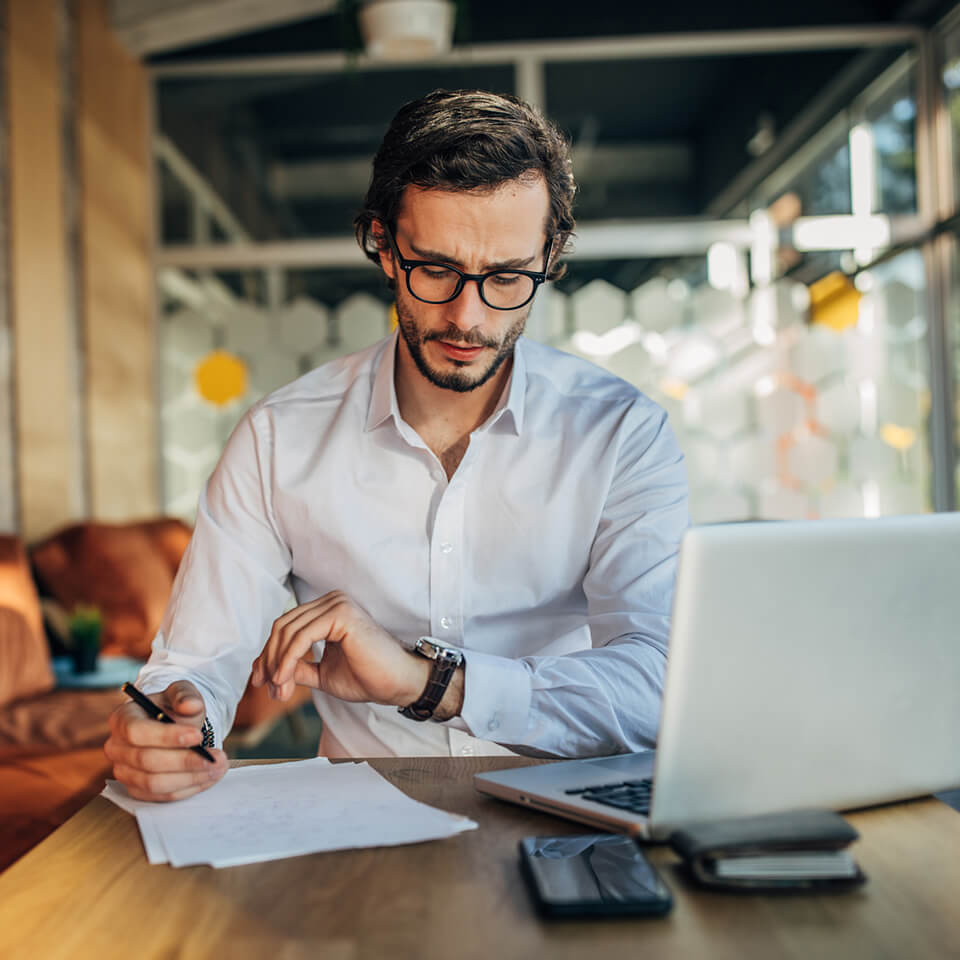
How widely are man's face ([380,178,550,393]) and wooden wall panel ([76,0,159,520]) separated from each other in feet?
11.7

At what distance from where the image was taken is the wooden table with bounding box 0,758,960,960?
66cm

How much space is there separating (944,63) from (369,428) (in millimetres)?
4661

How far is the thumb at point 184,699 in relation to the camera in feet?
3.36

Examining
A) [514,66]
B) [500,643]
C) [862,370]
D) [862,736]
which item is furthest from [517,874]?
[514,66]

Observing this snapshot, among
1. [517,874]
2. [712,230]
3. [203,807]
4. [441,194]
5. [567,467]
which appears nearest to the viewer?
[517,874]

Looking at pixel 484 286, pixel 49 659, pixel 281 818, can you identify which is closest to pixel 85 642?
pixel 49 659

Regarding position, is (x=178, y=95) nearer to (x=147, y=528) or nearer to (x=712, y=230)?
(x=147, y=528)

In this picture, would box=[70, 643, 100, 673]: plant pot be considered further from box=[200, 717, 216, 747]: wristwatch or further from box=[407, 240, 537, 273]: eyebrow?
box=[407, 240, 537, 273]: eyebrow

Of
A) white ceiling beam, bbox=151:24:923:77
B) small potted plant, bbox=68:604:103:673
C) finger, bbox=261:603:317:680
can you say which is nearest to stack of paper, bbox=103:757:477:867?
finger, bbox=261:603:317:680

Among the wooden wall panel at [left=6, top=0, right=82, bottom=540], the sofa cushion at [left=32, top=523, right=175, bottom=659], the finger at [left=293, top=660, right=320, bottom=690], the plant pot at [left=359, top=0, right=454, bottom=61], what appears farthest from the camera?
the plant pot at [left=359, top=0, right=454, bottom=61]

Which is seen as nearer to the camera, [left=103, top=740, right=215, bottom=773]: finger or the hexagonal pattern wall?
[left=103, top=740, right=215, bottom=773]: finger

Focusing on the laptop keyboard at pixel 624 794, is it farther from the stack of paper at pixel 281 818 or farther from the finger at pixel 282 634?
the finger at pixel 282 634

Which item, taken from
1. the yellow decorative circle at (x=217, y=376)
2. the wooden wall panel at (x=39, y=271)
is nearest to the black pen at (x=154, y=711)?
the wooden wall panel at (x=39, y=271)

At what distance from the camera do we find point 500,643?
4.99ft
